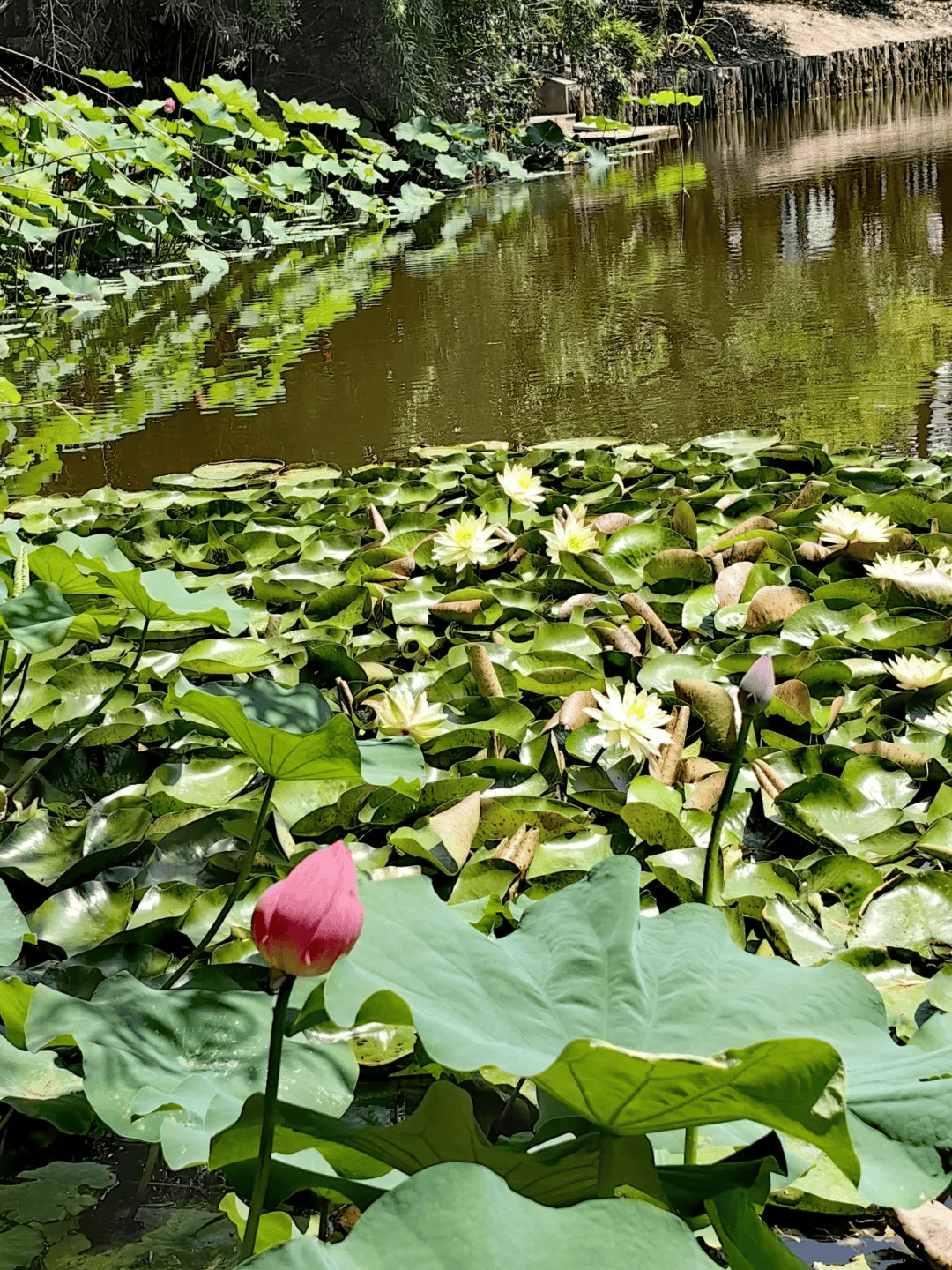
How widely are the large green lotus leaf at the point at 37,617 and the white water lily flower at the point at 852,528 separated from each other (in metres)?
1.10

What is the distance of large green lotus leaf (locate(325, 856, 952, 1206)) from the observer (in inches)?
21.3

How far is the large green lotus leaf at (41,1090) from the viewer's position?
75cm

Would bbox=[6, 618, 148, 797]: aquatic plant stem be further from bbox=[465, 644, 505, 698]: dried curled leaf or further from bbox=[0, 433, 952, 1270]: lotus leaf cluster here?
bbox=[465, 644, 505, 698]: dried curled leaf

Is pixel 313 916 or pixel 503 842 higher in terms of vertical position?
pixel 313 916

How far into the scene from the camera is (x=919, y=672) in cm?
131

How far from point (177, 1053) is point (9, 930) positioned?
6.2 inches

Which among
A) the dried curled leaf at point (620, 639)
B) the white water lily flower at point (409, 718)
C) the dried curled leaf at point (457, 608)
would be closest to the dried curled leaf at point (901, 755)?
the dried curled leaf at point (620, 639)

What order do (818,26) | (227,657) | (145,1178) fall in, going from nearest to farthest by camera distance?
(145,1178) < (227,657) < (818,26)

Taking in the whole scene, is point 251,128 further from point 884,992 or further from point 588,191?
point 884,992

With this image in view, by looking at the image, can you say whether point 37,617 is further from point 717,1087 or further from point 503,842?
point 717,1087

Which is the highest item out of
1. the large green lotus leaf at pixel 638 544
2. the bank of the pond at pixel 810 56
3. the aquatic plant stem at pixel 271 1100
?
the bank of the pond at pixel 810 56

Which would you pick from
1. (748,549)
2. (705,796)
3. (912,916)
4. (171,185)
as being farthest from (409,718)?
(171,185)

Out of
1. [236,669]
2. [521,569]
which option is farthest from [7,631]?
[521,569]

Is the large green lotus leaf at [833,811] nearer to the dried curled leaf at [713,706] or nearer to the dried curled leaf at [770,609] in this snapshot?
the dried curled leaf at [713,706]
